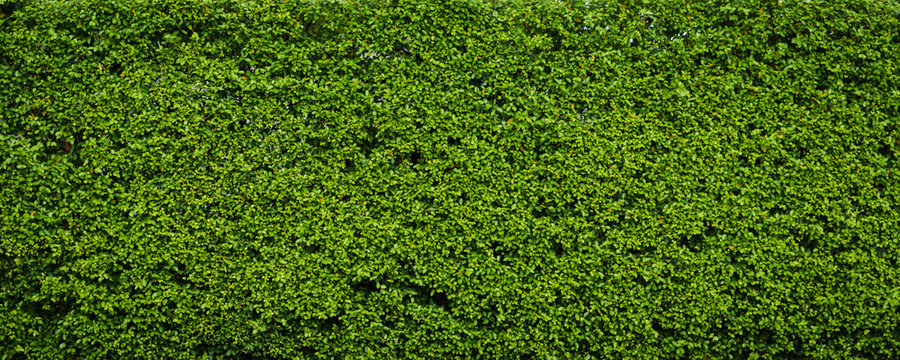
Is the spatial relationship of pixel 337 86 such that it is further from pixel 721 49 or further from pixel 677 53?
pixel 721 49

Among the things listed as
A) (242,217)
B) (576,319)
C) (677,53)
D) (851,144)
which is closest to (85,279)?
(242,217)

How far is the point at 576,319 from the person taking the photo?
16.7ft

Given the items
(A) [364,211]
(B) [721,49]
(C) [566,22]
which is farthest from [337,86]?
(B) [721,49]

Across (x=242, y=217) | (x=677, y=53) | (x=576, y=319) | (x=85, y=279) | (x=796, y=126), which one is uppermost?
(x=677, y=53)

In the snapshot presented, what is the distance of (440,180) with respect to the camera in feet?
16.6

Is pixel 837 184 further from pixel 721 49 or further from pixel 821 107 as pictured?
pixel 721 49

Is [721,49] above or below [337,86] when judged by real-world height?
above

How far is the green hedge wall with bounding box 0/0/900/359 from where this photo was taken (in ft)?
16.4

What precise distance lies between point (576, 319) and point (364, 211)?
1.89 m

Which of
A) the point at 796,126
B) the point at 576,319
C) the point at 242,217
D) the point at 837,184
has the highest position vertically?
the point at 796,126

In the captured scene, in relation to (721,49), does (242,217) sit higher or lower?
lower

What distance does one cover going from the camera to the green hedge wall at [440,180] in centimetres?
500

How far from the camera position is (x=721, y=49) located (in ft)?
17.1

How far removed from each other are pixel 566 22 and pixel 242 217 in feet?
9.89
